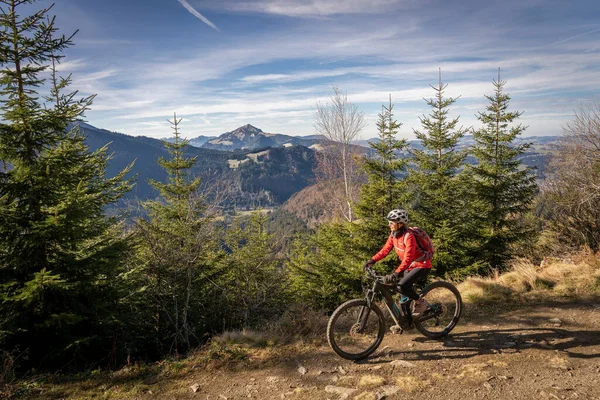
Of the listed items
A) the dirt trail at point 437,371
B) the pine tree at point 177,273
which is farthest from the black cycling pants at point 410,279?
the pine tree at point 177,273

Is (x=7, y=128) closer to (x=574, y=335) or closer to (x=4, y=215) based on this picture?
Answer: (x=4, y=215)

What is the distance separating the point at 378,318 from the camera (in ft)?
17.9

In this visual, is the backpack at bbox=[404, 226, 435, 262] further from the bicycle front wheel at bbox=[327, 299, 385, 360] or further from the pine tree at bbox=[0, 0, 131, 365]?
the pine tree at bbox=[0, 0, 131, 365]

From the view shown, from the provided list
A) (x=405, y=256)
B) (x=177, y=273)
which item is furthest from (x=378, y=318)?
Result: (x=177, y=273)

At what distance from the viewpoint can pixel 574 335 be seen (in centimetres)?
548

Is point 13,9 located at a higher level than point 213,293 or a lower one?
higher

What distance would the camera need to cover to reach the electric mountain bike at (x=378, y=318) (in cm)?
525

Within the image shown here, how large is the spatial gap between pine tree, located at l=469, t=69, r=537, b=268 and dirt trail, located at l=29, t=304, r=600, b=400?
9.24 m

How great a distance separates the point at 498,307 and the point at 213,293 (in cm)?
Result: 733

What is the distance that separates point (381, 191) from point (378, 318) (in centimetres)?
840

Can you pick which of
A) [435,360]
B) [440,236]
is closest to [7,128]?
[435,360]

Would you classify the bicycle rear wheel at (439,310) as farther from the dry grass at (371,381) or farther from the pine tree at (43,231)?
the pine tree at (43,231)

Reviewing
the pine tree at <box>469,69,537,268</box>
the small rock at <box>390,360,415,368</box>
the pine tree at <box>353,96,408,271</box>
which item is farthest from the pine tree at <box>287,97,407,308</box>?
the small rock at <box>390,360,415,368</box>

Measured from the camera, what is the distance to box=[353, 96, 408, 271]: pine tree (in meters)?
13.0
